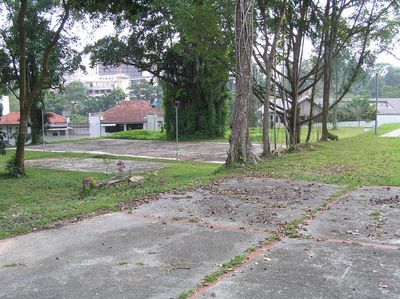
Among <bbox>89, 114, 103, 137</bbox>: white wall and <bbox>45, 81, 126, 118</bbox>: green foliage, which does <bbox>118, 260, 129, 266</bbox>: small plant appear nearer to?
<bbox>89, 114, 103, 137</bbox>: white wall

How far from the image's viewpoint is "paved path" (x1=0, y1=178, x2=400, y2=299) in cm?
372

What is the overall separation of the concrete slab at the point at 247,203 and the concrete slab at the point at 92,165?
6823 millimetres

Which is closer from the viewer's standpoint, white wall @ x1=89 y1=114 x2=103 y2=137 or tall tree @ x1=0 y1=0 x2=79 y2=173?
tall tree @ x1=0 y1=0 x2=79 y2=173

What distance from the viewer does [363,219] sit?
5957mm

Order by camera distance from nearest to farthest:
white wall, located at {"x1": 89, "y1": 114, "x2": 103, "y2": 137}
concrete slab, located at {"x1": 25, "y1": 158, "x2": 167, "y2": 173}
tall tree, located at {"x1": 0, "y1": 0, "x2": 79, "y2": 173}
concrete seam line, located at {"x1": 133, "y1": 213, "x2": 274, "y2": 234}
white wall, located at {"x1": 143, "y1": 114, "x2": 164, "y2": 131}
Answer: concrete seam line, located at {"x1": 133, "y1": 213, "x2": 274, "y2": 234}
concrete slab, located at {"x1": 25, "y1": 158, "x2": 167, "y2": 173}
tall tree, located at {"x1": 0, "y1": 0, "x2": 79, "y2": 173}
white wall, located at {"x1": 143, "y1": 114, "x2": 164, "y2": 131}
white wall, located at {"x1": 89, "y1": 114, "x2": 103, "y2": 137}

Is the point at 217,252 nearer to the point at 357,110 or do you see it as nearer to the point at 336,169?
the point at 336,169

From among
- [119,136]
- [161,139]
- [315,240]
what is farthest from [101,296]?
[119,136]

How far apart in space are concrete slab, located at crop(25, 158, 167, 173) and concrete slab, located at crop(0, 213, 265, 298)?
9015 mm

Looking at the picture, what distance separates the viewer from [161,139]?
107 ft

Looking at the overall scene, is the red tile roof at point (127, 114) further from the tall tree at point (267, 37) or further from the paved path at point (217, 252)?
the paved path at point (217, 252)

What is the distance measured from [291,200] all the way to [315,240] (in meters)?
2.29

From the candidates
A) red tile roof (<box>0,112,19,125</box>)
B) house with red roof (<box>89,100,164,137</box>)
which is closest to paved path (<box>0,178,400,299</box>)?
red tile roof (<box>0,112,19,125</box>)

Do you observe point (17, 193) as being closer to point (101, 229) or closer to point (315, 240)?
point (101, 229)

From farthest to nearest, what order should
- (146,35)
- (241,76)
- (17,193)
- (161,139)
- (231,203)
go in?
(161,139) → (146,35) → (241,76) → (17,193) → (231,203)
